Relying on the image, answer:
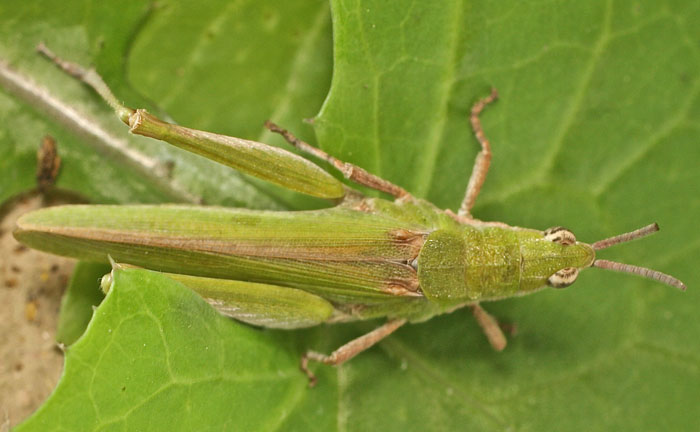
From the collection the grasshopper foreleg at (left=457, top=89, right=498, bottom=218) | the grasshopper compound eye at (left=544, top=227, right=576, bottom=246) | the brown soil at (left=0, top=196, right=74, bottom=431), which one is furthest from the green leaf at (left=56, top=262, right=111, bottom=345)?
the grasshopper compound eye at (left=544, top=227, right=576, bottom=246)

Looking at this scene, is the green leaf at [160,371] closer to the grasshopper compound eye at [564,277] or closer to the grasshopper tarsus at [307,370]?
the grasshopper tarsus at [307,370]

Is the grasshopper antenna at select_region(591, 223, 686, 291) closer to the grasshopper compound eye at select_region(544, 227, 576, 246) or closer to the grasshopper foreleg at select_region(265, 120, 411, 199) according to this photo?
the grasshopper compound eye at select_region(544, 227, 576, 246)

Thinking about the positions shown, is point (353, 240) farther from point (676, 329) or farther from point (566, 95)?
point (676, 329)

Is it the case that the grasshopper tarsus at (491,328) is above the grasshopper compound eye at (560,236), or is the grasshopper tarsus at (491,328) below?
below

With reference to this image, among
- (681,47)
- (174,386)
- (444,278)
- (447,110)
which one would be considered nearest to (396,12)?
(447,110)

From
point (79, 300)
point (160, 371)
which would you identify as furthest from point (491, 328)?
point (79, 300)

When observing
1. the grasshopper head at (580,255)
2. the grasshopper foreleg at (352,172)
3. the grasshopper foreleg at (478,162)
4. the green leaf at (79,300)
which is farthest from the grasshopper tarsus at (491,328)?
the green leaf at (79,300)

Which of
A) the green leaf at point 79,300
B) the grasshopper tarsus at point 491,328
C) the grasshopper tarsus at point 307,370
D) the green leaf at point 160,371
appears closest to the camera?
the green leaf at point 160,371
